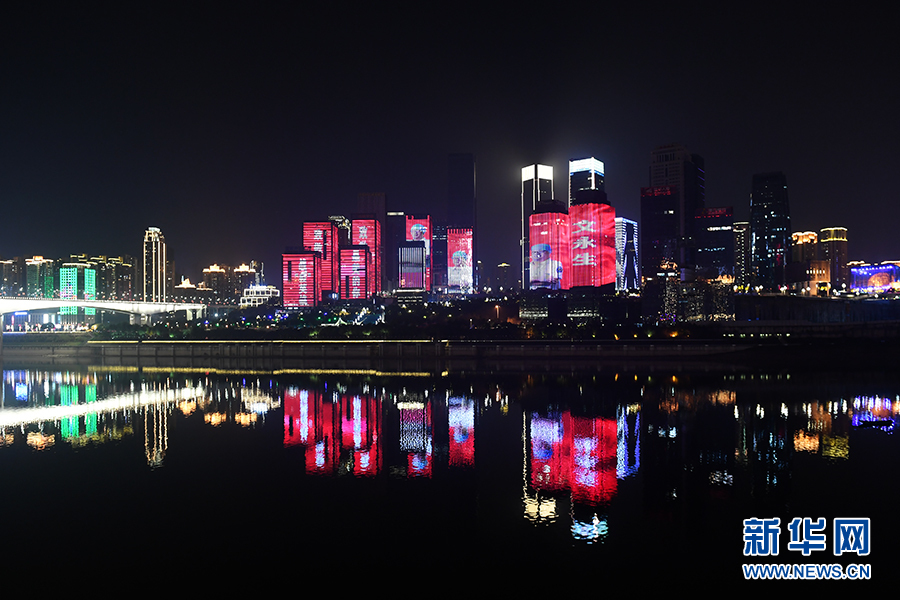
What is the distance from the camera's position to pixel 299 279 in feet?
614

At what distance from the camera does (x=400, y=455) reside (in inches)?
1077

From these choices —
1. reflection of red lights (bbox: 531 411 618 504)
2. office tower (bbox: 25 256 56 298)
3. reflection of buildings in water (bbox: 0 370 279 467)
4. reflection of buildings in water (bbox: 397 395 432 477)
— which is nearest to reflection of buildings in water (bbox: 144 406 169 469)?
reflection of buildings in water (bbox: 0 370 279 467)

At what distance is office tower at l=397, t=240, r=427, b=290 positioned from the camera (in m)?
198

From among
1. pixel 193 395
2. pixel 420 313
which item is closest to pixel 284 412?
pixel 193 395

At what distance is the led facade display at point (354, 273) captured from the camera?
194 m

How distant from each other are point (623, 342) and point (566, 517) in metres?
52.3

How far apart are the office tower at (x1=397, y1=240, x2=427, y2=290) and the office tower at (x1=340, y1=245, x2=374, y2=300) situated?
12521 millimetres

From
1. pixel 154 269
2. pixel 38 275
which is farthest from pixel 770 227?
pixel 38 275

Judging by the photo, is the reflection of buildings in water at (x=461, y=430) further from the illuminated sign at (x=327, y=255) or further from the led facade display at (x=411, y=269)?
the illuminated sign at (x=327, y=255)

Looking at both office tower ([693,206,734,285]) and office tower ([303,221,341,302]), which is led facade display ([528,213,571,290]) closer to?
office tower ([693,206,734,285])

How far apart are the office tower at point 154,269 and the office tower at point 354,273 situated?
193 feet

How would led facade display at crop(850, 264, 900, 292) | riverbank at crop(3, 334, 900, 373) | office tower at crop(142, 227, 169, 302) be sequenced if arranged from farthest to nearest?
1. office tower at crop(142, 227, 169, 302)
2. led facade display at crop(850, 264, 900, 292)
3. riverbank at crop(3, 334, 900, 373)

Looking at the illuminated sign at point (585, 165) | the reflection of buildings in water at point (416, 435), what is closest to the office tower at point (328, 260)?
the illuminated sign at point (585, 165)

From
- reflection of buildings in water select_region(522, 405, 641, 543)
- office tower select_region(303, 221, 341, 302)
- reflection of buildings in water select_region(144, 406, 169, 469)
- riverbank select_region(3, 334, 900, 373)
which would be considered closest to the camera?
reflection of buildings in water select_region(522, 405, 641, 543)
